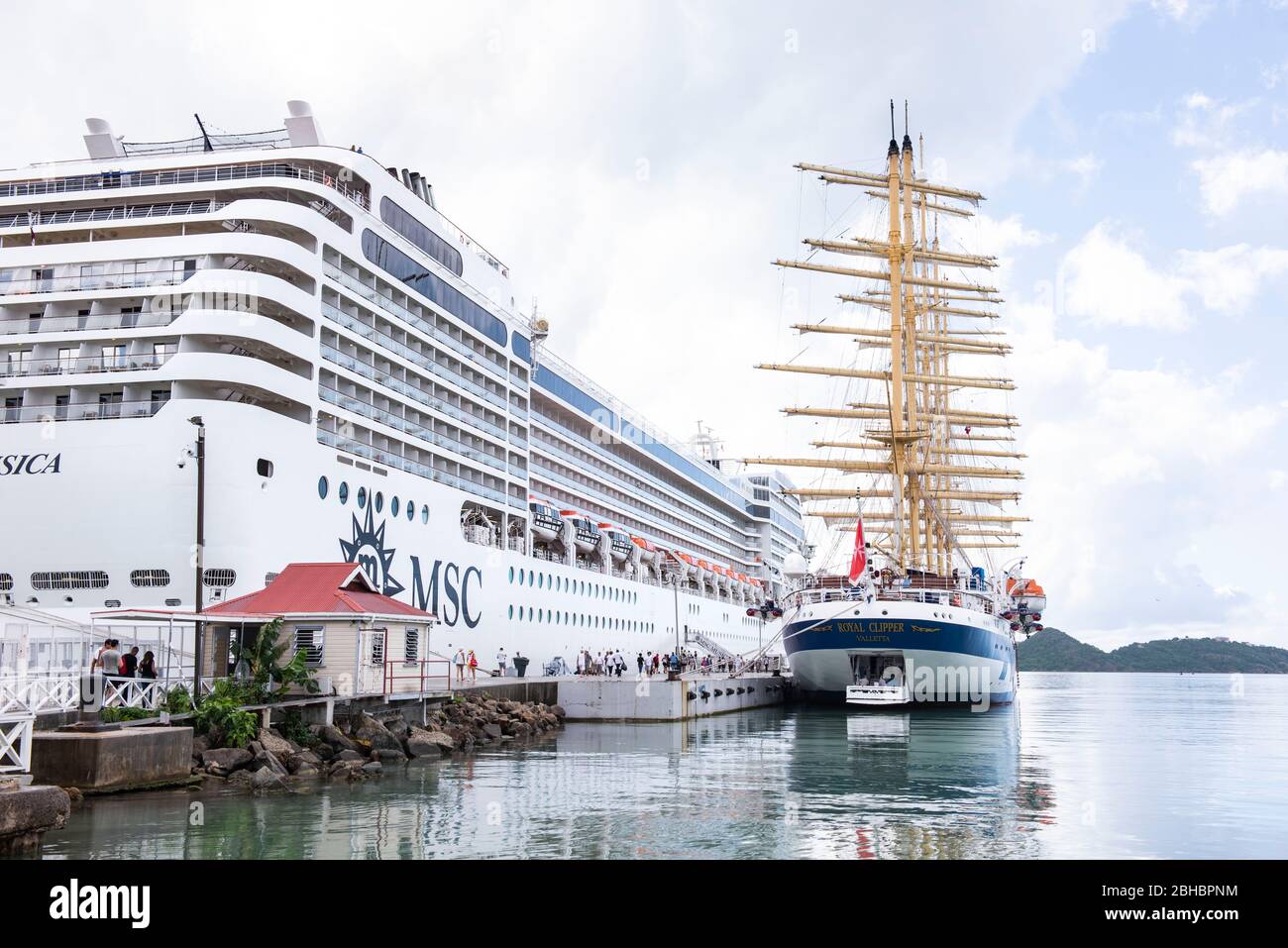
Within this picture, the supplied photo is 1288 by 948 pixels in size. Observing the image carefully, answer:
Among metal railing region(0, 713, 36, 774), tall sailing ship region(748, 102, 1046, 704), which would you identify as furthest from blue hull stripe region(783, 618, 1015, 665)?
metal railing region(0, 713, 36, 774)

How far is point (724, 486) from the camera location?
86.4 m

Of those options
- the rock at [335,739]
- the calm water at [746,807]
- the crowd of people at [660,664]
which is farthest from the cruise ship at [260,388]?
the calm water at [746,807]

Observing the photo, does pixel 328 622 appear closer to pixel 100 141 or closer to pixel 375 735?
pixel 375 735

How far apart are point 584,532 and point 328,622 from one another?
88.9ft

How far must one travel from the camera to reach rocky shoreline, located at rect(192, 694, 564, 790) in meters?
21.1

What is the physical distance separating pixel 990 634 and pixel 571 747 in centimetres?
2834

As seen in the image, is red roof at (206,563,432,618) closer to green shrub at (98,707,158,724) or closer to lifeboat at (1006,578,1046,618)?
green shrub at (98,707,158,724)

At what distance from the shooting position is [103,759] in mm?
18391

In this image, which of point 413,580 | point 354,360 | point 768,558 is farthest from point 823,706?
point 768,558

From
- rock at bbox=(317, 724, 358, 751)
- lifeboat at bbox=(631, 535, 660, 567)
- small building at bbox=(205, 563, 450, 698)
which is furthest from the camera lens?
lifeboat at bbox=(631, 535, 660, 567)

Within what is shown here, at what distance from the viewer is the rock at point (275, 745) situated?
22.3m

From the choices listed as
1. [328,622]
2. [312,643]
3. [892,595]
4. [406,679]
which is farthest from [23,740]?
[892,595]

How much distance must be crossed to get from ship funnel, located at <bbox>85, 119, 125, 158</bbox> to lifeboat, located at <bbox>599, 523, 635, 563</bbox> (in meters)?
28.7
